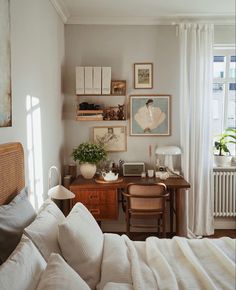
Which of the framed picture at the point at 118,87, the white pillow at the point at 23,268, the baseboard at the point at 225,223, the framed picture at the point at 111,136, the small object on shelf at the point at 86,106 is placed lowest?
the baseboard at the point at 225,223

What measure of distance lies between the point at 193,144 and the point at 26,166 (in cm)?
206

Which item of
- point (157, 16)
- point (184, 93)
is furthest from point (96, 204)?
point (157, 16)

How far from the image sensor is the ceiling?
3186mm

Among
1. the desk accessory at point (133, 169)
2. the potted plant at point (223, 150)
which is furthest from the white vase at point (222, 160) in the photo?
the desk accessory at point (133, 169)

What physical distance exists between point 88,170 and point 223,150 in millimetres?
1691

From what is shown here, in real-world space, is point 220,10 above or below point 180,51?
above

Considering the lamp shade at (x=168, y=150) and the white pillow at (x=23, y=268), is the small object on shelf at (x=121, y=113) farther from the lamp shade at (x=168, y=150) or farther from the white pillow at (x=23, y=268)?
the white pillow at (x=23, y=268)

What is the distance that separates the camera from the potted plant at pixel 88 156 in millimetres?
3400

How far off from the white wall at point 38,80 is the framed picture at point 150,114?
0.88m

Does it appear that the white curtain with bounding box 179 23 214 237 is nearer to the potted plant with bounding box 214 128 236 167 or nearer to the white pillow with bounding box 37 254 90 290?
the potted plant with bounding box 214 128 236 167

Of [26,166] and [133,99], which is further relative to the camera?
[133,99]

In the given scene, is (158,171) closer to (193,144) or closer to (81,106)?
(193,144)

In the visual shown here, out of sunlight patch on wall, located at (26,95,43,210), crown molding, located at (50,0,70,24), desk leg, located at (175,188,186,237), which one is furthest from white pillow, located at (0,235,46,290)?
crown molding, located at (50,0,70,24)

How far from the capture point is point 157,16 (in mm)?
3529
